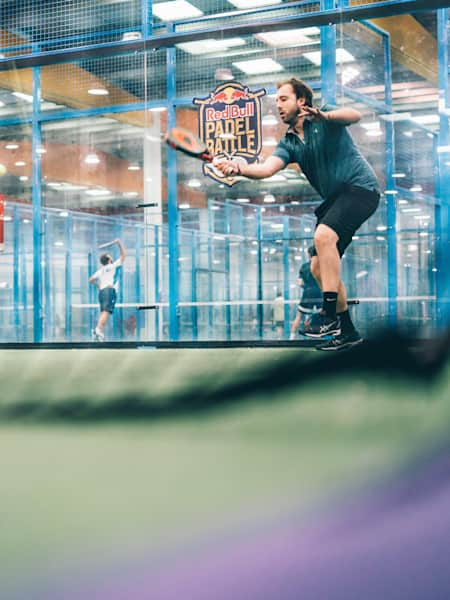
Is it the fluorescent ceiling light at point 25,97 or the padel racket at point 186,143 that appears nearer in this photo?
the padel racket at point 186,143

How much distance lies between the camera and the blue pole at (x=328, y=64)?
6.21m

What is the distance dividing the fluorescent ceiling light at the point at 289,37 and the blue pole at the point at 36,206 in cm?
278

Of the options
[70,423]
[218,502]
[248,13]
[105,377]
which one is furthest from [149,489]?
[248,13]

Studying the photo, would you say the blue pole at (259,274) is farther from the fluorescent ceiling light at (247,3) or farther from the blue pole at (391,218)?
the fluorescent ceiling light at (247,3)

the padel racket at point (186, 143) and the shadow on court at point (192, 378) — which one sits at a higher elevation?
the padel racket at point (186, 143)

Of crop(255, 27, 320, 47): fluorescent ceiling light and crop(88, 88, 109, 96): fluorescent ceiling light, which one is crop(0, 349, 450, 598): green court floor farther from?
crop(88, 88, 109, 96): fluorescent ceiling light

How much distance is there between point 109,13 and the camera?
6797 mm

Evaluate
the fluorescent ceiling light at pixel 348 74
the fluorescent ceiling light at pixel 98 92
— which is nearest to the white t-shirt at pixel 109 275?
the fluorescent ceiling light at pixel 98 92

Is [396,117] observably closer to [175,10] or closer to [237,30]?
[237,30]

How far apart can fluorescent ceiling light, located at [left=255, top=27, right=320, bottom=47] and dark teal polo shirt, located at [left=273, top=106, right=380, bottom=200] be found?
6.09 feet

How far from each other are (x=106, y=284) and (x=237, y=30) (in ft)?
10.5

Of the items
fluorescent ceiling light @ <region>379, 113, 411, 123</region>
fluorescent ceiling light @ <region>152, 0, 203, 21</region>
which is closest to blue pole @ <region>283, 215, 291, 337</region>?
fluorescent ceiling light @ <region>379, 113, 411, 123</region>

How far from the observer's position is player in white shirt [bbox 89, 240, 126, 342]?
7699mm

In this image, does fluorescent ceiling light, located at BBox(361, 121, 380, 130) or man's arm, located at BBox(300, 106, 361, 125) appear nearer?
man's arm, located at BBox(300, 106, 361, 125)
